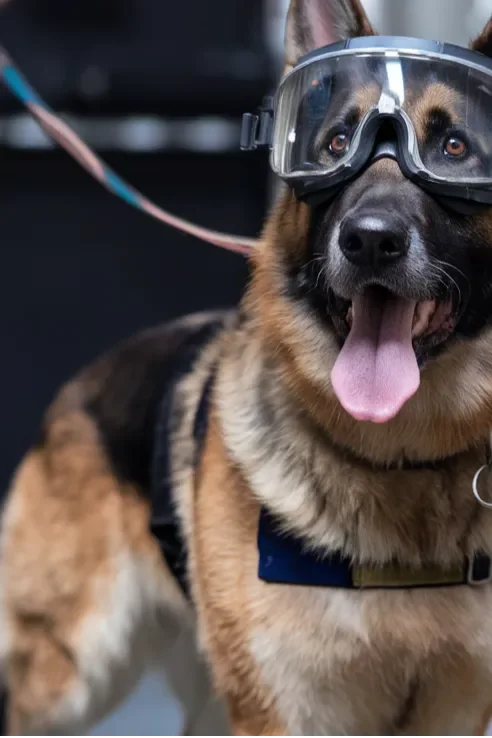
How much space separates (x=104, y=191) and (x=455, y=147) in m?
2.16

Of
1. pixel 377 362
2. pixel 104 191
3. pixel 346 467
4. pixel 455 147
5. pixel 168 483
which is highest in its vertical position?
pixel 455 147

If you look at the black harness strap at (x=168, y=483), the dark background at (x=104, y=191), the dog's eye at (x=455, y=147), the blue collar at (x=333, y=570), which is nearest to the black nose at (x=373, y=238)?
the dog's eye at (x=455, y=147)

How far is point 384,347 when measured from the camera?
52.2 inches

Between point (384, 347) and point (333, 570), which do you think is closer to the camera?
point (384, 347)

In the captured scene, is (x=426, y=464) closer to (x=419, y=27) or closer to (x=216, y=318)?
(x=216, y=318)

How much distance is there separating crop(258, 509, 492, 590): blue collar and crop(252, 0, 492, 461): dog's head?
174mm

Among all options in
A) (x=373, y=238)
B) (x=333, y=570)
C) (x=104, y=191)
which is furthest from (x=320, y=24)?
(x=104, y=191)

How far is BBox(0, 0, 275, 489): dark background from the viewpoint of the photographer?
3176mm

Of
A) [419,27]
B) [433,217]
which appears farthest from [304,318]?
[419,27]

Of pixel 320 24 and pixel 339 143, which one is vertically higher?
pixel 320 24

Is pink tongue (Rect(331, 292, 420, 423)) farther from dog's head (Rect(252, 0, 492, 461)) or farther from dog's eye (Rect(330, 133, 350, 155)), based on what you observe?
dog's eye (Rect(330, 133, 350, 155))

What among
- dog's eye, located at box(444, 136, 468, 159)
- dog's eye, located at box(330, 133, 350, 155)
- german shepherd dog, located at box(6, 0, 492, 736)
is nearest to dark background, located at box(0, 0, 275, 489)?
german shepherd dog, located at box(6, 0, 492, 736)

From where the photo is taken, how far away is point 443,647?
1441mm

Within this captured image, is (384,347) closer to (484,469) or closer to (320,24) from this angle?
(484,469)
